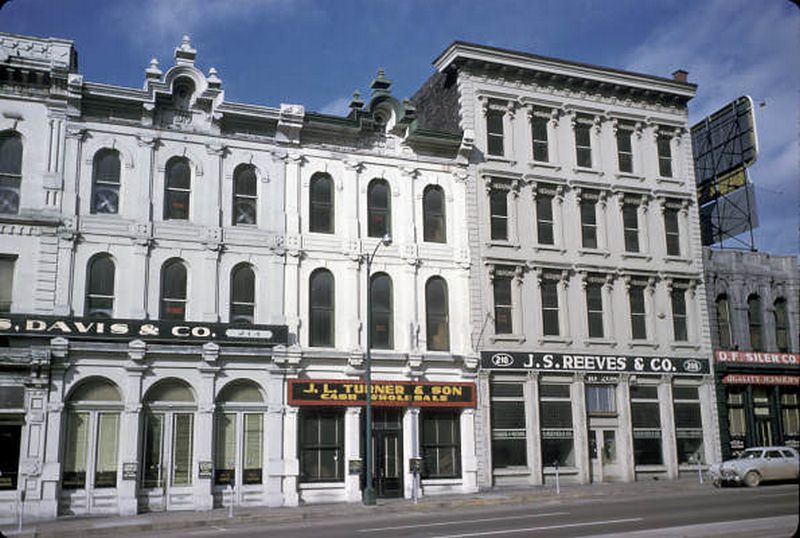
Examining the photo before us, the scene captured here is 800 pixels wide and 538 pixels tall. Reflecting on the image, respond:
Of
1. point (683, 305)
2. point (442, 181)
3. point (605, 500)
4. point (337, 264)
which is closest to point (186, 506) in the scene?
point (337, 264)

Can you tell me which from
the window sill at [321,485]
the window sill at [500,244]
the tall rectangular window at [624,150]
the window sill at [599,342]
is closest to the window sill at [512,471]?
the window sill at [599,342]

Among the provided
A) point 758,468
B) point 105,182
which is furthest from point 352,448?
point 758,468

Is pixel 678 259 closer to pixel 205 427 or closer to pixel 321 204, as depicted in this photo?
pixel 321 204

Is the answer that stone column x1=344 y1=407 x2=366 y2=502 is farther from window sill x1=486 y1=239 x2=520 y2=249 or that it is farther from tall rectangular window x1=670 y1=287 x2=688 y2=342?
tall rectangular window x1=670 y1=287 x2=688 y2=342

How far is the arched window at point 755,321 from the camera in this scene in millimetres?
38584

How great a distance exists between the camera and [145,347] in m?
27.1

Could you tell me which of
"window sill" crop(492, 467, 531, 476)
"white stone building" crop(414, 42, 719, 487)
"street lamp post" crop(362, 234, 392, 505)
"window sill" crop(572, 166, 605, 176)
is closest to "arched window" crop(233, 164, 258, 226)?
"street lamp post" crop(362, 234, 392, 505)

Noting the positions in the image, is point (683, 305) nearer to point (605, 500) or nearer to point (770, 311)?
point (770, 311)

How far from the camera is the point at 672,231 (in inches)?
1496

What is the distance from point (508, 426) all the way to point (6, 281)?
19.0 meters

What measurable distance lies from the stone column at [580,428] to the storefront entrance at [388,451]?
7.74 meters

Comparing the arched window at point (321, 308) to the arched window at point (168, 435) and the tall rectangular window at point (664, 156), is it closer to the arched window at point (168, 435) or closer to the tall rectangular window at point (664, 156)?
the arched window at point (168, 435)

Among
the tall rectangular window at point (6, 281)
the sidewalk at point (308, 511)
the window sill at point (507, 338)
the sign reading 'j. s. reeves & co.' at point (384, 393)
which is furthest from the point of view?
the window sill at point (507, 338)

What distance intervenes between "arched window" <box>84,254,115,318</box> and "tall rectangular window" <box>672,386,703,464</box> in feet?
77.5
